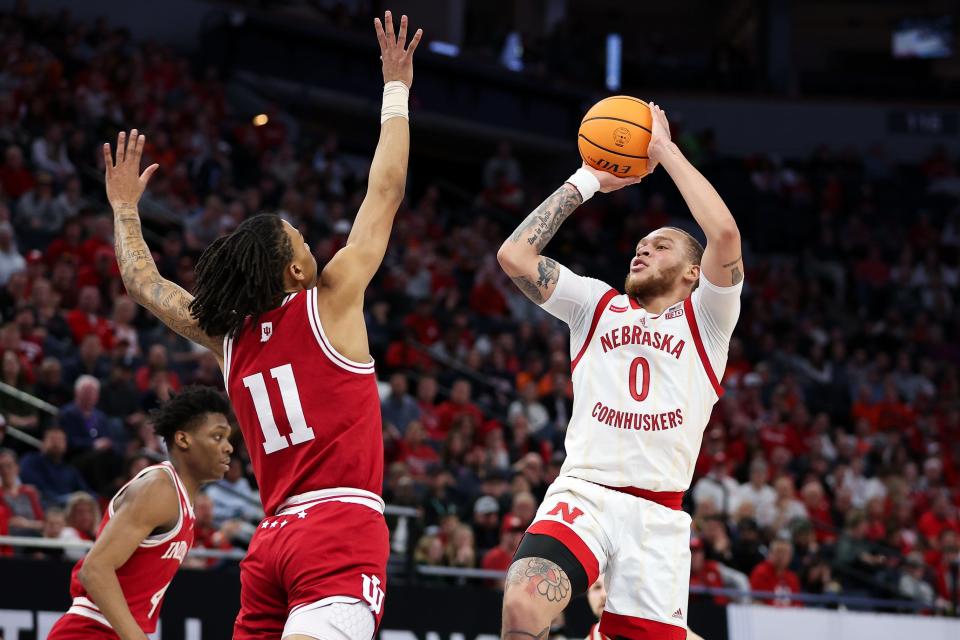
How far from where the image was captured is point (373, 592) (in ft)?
13.9

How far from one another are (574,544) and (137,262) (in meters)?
1.97

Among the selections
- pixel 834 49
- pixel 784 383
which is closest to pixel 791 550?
pixel 784 383

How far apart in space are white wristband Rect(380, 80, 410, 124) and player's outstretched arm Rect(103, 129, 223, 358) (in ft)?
3.02

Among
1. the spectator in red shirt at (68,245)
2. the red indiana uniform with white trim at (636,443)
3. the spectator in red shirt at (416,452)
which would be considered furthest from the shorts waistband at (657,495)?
the spectator in red shirt at (68,245)

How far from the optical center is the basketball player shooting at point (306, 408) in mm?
4195

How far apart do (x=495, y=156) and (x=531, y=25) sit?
4.80m

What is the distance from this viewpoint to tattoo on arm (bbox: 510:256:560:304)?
5.48 meters

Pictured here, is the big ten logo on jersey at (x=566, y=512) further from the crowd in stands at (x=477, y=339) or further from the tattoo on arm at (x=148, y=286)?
the crowd in stands at (x=477, y=339)

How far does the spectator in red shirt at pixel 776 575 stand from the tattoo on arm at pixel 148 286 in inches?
341

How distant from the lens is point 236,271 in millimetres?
4480

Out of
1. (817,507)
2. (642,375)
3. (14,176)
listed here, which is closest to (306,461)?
(642,375)

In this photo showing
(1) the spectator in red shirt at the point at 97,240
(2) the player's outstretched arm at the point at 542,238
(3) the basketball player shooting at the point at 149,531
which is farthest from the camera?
(1) the spectator in red shirt at the point at 97,240

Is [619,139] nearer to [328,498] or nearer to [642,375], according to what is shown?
[642,375]

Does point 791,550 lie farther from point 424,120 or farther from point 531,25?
point 531,25
